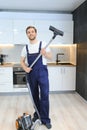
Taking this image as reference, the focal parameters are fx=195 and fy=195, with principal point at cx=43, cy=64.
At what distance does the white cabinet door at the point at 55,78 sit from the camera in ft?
17.0

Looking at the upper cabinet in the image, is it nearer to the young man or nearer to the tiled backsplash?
the tiled backsplash

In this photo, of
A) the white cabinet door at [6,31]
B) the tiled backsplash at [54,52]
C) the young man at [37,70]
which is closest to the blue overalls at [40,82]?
the young man at [37,70]

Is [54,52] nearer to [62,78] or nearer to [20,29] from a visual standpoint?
[62,78]

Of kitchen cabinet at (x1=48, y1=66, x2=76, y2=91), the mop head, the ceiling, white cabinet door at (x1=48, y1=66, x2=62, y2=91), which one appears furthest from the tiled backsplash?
the mop head

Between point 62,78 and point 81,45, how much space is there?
41.2 inches

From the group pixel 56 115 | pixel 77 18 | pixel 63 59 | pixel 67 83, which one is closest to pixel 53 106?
pixel 56 115

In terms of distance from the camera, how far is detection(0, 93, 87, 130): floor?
321cm

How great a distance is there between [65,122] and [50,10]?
319cm

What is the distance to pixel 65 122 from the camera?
11.0 ft

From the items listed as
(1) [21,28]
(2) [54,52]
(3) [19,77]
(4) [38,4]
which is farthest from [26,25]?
(3) [19,77]

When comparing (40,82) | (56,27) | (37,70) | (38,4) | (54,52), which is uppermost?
(38,4)

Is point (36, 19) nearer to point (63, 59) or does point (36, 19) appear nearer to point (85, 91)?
point (63, 59)

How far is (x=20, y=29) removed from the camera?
5.17 meters

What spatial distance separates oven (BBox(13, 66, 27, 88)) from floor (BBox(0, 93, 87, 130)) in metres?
0.28
